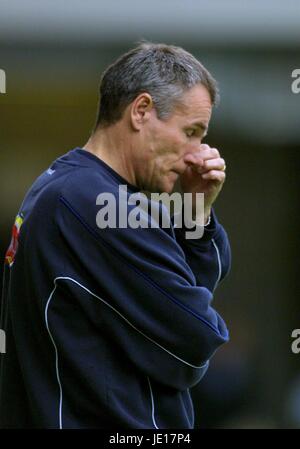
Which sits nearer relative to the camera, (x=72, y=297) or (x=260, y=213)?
(x=72, y=297)

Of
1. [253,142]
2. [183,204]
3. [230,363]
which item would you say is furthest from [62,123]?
[183,204]

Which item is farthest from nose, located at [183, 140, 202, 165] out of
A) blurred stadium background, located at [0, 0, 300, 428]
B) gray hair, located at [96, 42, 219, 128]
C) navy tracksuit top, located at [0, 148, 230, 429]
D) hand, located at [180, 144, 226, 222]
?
blurred stadium background, located at [0, 0, 300, 428]

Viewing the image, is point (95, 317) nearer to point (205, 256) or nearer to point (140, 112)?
point (205, 256)

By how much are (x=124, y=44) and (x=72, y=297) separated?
12.1 ft

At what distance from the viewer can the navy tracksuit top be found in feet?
7.48

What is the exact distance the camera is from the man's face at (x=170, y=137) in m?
2.53

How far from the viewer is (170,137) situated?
2.53m

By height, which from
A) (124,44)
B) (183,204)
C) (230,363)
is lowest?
(230,363)

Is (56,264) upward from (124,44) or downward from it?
downward

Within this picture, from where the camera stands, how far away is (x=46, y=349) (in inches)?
92.2

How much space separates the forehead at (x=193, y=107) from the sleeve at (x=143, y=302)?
1.32ft

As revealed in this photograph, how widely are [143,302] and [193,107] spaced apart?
1.94ft

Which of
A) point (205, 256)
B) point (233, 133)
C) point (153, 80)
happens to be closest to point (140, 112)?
point (153, 80)
